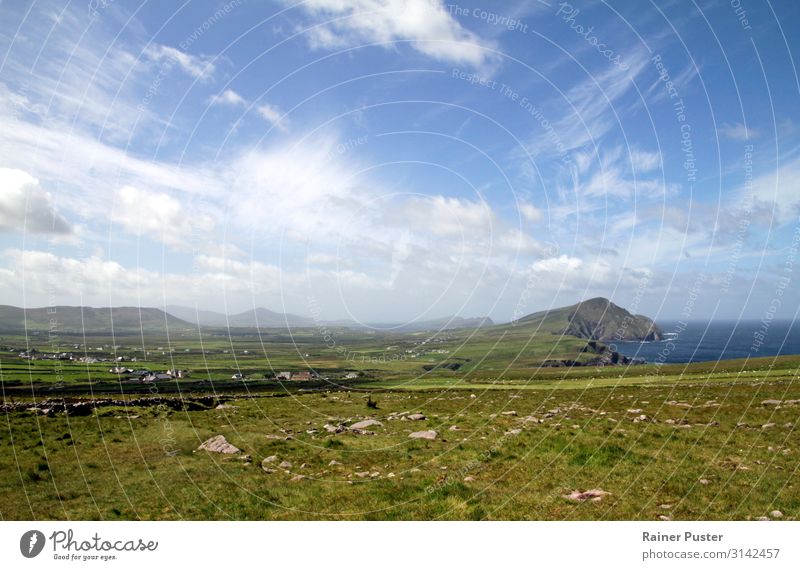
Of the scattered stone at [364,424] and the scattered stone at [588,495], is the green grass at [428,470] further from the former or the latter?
the scattered stone at [364,424]

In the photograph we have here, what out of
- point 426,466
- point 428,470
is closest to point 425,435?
point 426,466

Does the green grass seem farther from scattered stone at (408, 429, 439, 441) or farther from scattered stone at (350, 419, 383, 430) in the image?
scattered stone at (350, 419, 383, 430)

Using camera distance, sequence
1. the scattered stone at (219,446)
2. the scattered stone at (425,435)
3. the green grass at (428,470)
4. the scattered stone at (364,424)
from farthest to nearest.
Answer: the scattered stone at (364,424)
the scattered stone at (425,435)
the scattered stone at (219,446)
the green grass at (428,470)

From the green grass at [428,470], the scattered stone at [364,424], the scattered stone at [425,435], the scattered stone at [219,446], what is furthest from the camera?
the scattered stone at [364,424]

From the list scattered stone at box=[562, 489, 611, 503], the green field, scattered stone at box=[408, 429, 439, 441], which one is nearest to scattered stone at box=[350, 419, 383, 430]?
the green field

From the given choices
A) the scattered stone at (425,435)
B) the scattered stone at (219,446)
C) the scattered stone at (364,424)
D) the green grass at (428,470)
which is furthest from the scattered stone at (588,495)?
the scattered stone at (219,446)

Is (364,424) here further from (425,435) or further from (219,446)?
(219,446)
